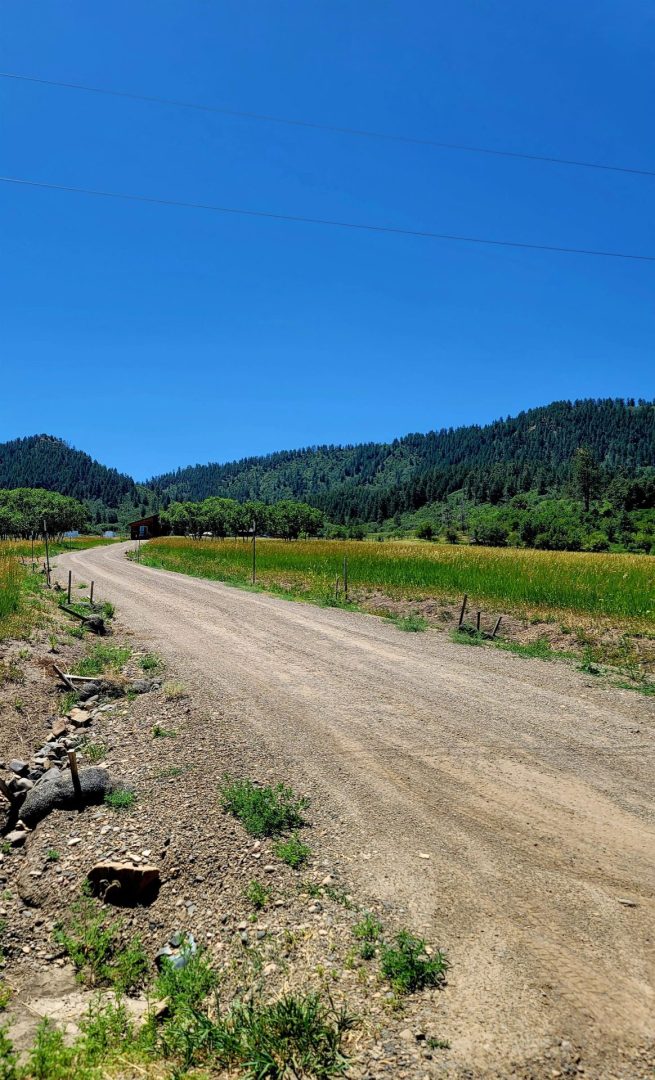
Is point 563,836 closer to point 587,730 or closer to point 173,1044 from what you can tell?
point 587,730

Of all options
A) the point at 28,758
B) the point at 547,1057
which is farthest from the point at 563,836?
the point at 28,758

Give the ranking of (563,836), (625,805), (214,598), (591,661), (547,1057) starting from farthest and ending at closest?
(214,598)
(591,661)
(625,805)
(563,836)
(547,1057)

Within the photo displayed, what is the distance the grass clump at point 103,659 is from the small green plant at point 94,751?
4297mm

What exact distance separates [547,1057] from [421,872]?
223cm

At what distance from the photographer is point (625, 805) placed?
7430 mm

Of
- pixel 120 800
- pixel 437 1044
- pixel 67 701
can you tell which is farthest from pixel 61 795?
pixel 437 1044

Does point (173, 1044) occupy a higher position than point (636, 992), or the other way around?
point (636, 992)

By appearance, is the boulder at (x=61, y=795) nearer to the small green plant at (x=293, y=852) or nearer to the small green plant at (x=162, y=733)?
the small green plant at (x=162, y=733)

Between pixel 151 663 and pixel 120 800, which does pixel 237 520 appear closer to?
pixel 151 663

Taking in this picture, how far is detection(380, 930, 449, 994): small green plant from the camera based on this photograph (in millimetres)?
4547

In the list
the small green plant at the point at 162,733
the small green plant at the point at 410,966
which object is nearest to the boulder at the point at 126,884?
the small green plant at the point at 410,966

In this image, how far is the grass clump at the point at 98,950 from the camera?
5.17 metres

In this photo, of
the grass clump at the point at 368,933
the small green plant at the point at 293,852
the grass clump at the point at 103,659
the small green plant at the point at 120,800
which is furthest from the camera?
the grass clump at the point at 103,659

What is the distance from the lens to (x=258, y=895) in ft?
19.1
